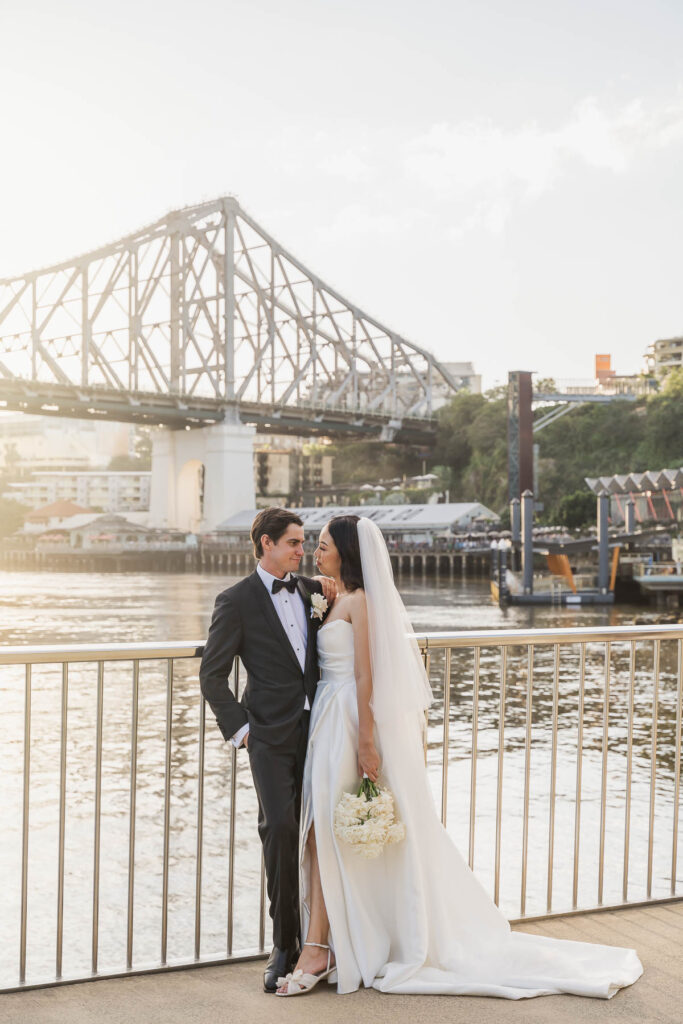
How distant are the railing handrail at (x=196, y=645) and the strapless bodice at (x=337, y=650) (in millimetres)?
217

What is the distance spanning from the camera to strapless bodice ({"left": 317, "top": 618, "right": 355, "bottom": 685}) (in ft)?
8.08

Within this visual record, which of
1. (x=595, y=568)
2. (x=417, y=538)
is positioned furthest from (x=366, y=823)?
(x=417, y=538)

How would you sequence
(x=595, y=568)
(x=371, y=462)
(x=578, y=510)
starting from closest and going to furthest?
(x=595, y=568), (x=578, y=510), (x=371, y=462)

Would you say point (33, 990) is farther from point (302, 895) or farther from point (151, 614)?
point (151, 614)

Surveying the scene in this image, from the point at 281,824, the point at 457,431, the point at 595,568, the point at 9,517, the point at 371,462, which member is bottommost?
the point at 595,568

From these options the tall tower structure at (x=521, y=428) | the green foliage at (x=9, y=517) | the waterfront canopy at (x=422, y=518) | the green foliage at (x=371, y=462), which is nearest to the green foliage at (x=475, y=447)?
the green foliage at (x=371, y=462)

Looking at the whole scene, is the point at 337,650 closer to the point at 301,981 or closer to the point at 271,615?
the point at 271,615

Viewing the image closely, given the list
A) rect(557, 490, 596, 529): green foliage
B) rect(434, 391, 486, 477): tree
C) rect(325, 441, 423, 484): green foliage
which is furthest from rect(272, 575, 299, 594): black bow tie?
rect(325, 441, 423, 484): green foliage

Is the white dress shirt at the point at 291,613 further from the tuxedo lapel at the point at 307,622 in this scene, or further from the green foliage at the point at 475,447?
the green foliage at the point at 475,447

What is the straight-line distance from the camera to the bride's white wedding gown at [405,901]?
2412 mm

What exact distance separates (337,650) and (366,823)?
1.25 ft

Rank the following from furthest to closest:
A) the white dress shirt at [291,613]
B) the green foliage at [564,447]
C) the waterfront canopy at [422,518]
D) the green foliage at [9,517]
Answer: the green foliage at [9,517] < the green foliage at [564,447] < the waterfront canopy at [422,518] < the white dress shirt at [291,613]

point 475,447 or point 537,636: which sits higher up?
point 475,447

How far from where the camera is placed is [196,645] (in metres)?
2.54
